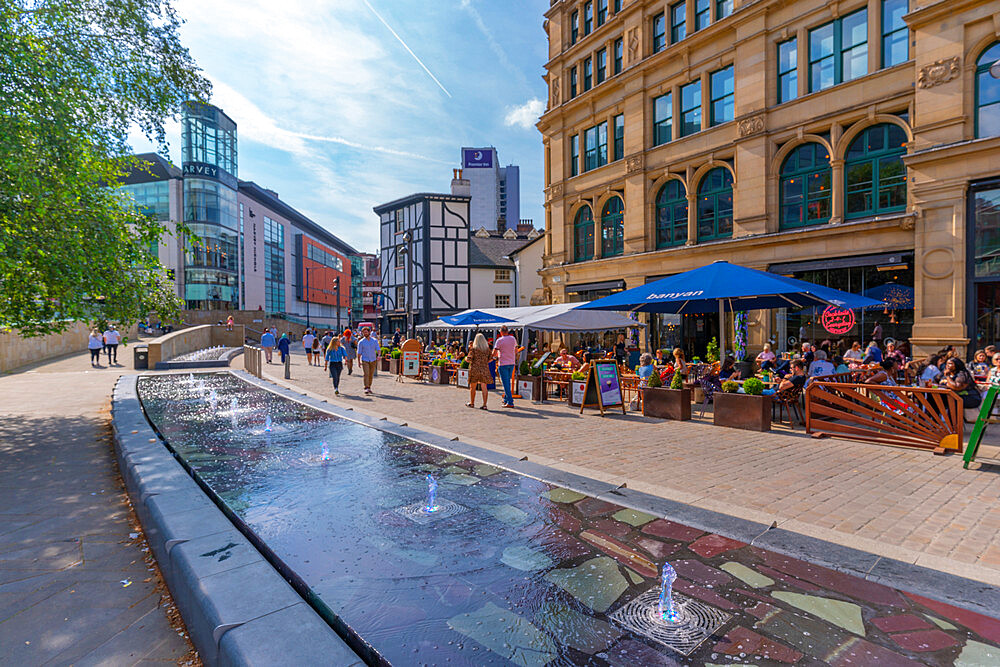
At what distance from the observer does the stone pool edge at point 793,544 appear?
3.05 metres

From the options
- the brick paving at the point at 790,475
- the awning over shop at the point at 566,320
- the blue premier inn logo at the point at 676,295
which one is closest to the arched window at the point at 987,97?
the awning over shop at the point at 566,320

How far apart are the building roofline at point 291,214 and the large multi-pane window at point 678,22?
161ft

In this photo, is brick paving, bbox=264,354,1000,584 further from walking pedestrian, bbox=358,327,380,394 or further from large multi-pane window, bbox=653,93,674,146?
large multi-pane window, bbox=653,93,674,146

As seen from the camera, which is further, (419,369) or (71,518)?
(419,369)

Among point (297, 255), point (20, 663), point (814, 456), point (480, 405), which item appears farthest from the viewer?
point (297, 255)

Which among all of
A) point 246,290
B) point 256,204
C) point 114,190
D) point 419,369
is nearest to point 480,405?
point 419,369

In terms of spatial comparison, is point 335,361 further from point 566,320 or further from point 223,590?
point 223,590

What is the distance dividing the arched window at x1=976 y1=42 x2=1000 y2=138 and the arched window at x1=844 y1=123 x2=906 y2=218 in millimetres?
1576

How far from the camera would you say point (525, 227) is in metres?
47.1

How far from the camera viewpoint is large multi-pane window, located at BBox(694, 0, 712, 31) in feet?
61.4

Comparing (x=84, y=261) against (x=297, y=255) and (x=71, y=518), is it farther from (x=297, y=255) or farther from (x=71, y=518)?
(x=297, y=255)

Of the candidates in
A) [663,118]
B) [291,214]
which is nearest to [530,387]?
[663,118]

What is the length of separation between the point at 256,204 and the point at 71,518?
200 feet

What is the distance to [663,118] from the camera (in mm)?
20484
